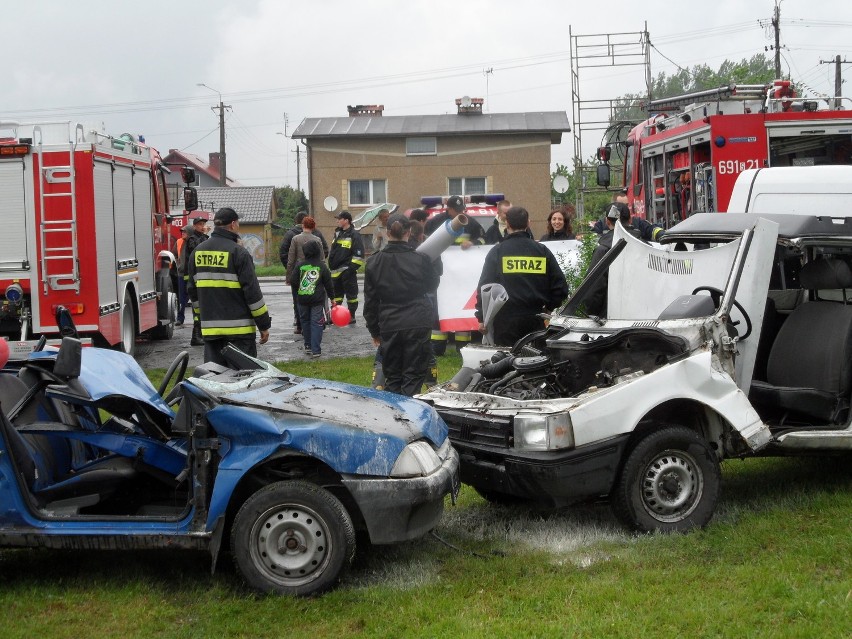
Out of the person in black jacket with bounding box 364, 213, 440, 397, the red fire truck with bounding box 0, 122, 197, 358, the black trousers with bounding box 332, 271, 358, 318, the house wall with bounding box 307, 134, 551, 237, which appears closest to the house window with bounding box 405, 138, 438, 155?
the house wall with bounding box 307, 134, 551, 237

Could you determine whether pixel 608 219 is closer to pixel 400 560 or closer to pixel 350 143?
pixel 400 560

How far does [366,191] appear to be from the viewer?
43.6 metres

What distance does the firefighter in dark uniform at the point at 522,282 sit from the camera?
26.4ft

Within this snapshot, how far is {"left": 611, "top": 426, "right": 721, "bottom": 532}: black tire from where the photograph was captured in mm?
5598

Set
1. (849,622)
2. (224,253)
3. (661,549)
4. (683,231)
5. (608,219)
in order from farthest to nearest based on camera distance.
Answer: (608,219), (224,253), (683,231), (661,549), (849,622)

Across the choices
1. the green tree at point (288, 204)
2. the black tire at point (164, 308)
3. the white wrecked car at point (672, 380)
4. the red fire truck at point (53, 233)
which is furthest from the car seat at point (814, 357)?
the green tree at point (288, 204)

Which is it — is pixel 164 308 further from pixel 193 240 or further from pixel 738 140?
pixel 738 140

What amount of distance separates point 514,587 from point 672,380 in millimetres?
1480

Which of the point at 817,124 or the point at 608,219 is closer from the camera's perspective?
the point at 608,219

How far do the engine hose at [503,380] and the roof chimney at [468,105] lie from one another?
1557 inches

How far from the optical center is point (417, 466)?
5.01 metres

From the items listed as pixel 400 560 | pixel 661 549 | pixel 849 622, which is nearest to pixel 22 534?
pixel 400 560

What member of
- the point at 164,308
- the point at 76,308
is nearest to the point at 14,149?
the point at 76,308

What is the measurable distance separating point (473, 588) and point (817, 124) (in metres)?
10.1
